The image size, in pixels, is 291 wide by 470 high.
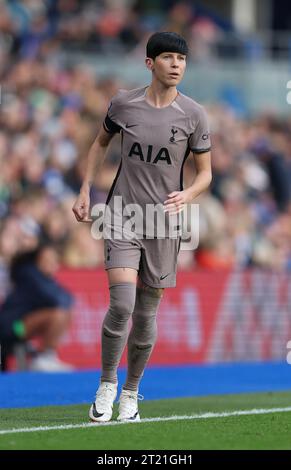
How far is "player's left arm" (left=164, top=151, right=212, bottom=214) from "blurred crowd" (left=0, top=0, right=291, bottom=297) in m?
6.51

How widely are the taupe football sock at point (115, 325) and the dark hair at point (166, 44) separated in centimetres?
150

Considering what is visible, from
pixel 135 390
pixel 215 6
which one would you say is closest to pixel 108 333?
pixel 135 390

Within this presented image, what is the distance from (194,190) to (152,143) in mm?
403

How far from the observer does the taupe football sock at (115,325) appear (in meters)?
8.09

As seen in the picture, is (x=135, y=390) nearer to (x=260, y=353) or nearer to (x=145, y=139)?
(x=145, y=139)

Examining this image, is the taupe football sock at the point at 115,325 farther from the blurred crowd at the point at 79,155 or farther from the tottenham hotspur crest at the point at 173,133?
the blurred crowd at the point at 79,155

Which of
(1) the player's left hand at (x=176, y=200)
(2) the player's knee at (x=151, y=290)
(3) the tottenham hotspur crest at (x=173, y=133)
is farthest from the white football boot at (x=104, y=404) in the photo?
(3) the tottenham hotspur crest at (x=173, y=133)

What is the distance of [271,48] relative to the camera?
23.9m

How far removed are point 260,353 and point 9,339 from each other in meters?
3.70

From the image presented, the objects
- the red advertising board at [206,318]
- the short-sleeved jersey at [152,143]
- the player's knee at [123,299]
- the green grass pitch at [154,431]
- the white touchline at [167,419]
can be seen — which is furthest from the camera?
the red advertising board at [206,318]

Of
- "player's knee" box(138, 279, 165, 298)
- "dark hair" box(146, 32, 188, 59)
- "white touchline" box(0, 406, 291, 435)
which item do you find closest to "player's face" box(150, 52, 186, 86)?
"dark hair" box(146, 32, 188, 59)

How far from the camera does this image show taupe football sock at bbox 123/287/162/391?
838 centimetres

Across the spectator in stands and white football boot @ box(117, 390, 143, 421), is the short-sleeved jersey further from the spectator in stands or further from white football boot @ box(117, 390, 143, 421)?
the spectator in stands

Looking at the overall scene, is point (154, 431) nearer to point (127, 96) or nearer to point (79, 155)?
point (127, 96)
